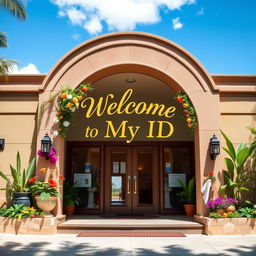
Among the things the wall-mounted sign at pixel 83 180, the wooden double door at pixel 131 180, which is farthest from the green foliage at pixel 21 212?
the wooden double door at pixel 131 180

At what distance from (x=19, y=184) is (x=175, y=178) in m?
5.82

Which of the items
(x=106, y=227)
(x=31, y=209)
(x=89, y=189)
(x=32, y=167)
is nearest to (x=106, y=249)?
(x=106, y=227)

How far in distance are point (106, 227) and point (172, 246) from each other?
7.27 feet

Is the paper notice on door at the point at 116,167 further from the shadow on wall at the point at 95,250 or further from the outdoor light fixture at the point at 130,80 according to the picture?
the shadow on wall at the point at 95,250

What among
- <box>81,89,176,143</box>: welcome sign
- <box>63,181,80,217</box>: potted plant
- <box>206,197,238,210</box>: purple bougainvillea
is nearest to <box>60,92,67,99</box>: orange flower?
<box>81,89,176,143</box>: welcome sign

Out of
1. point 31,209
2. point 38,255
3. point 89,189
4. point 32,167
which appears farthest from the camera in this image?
point 89,189

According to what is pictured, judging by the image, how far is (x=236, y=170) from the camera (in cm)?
907

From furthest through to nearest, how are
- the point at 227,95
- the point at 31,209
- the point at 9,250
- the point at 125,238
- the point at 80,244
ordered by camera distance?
the point at 227,95 → the point at 31,209 → the point at 125,238 → the point at 80,244 → the point at 9,250

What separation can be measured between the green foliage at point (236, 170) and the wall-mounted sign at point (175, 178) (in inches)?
121

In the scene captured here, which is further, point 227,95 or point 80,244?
point 227,95

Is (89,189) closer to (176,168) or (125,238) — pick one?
(176,168)

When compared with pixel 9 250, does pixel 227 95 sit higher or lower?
higher

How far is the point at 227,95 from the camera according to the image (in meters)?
9.70

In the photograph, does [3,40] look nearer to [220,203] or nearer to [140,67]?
[140,67]
